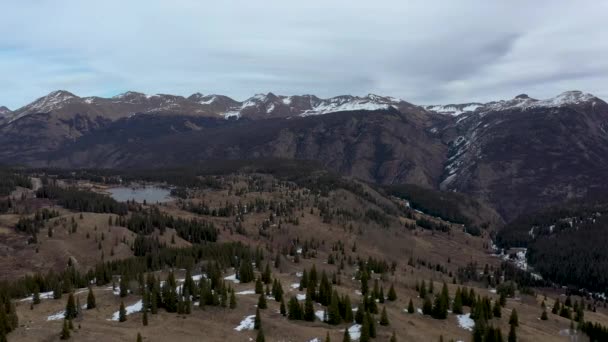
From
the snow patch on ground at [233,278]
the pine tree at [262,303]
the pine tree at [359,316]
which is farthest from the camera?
the snow patch on ground at [233,278]

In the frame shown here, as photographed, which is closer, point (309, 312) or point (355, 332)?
point (355, 332)

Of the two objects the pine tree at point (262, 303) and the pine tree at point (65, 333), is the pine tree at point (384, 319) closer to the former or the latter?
the pine tree at point (262, 303)

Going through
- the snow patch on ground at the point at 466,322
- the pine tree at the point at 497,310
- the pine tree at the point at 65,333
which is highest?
the pine tree at the point at 65,333

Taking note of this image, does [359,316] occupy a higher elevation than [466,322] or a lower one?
higher

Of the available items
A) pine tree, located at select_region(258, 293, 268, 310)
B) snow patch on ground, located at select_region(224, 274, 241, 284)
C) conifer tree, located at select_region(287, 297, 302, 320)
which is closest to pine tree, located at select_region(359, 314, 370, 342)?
conifer tree, located at select_region(287, 297, 302, 320)

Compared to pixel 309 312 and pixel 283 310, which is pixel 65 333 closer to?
pixel 283 310

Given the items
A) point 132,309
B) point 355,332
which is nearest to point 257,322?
point 355,332

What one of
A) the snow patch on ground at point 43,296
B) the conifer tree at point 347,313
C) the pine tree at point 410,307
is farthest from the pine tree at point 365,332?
the snow patch on ground at point 43,296

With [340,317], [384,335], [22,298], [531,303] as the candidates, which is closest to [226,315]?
[340,317]

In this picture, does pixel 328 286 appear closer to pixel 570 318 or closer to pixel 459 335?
pixel 459 335

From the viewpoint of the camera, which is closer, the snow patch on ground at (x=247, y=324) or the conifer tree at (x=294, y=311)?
the snow patch on ground at (x=247, y=324)

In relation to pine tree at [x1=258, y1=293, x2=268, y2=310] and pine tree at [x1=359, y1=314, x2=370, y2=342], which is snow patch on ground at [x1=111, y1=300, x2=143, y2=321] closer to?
pine tree at [x1=258, y1=293, x2=268, y2=310]
